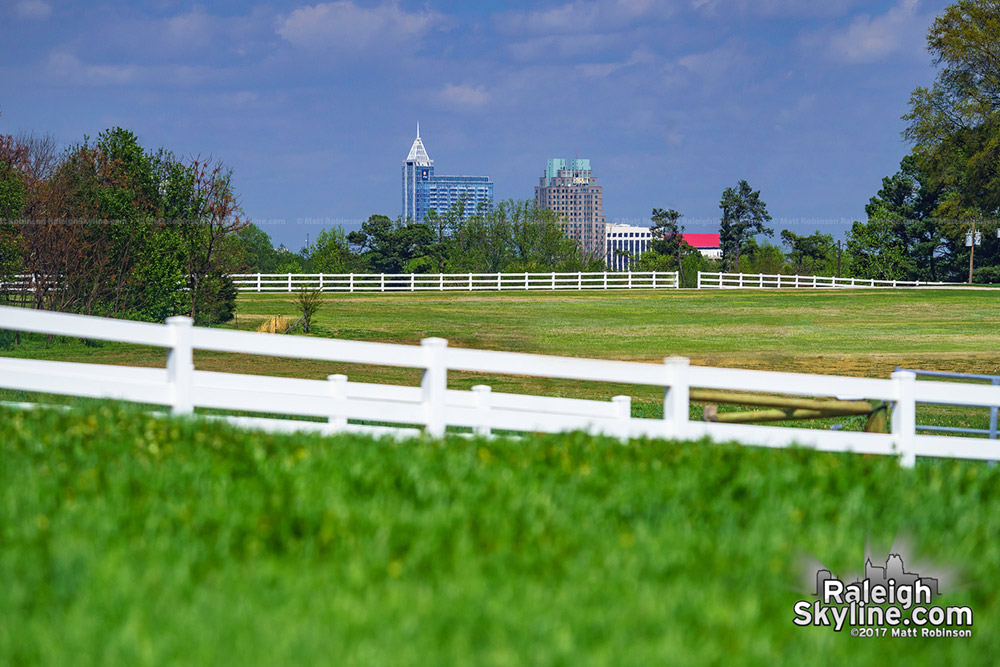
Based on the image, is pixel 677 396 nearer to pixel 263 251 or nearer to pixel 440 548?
pixel 440 548

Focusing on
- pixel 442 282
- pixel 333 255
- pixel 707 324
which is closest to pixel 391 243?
pixel 333 255

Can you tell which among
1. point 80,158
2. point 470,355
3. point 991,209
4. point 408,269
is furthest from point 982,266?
point 470,355

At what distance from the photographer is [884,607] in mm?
5375

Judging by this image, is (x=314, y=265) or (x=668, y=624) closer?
(x=668, y=624)

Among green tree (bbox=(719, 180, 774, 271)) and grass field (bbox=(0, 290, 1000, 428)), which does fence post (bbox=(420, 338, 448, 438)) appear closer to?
grass field (bbox=(0, 290, 1000, 428))

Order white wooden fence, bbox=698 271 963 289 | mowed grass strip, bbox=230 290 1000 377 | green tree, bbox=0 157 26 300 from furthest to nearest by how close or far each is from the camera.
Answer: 1. white wooden fence, bbox=698 271 963 289
2. green tree, bbox=0 157 26 300
3. mowed grass strip, bbox=230 290 1000 377

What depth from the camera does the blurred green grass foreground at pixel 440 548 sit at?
424 cm

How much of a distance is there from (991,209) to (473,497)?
A: 5250cm

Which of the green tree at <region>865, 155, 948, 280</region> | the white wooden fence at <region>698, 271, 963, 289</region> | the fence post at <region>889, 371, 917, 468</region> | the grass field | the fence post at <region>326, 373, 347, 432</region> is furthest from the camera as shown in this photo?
the green tree at <region>865, 155, 948, 280</region>

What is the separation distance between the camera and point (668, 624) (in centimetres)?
446

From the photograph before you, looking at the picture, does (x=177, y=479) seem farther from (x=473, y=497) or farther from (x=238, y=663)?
(x=238, y=663)

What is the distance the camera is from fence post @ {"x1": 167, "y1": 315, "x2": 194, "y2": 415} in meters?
A: 8.09

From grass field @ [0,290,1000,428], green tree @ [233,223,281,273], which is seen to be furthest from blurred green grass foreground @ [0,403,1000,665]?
green tree @ [233,223,281,273]

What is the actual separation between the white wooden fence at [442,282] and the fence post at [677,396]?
164 feet
